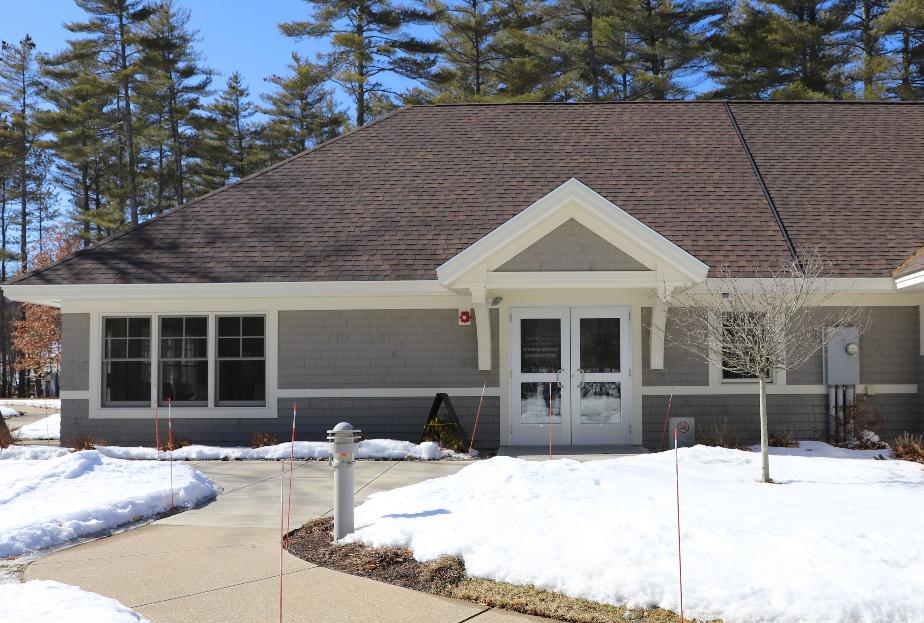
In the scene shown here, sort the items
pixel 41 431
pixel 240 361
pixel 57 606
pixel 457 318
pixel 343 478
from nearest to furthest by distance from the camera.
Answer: pixel 57 606, pixel 343 478, pixel 457 318, pixel 240 361, pixel 41 431

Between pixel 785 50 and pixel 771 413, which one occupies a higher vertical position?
pixel 785 50

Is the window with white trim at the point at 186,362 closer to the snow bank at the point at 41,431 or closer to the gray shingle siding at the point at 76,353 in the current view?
the gray shingle siding at the point at 76,353

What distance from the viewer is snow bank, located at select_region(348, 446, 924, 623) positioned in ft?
18.2

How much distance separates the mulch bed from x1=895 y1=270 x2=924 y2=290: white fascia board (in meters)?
9.47

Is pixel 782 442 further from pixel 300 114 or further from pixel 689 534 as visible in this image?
pixel 300 114

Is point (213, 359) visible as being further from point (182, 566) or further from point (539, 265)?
point (182, 566)

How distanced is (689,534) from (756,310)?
4.92 meters

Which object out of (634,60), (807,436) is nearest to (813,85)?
(634,60)

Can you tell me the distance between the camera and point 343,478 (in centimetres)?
742

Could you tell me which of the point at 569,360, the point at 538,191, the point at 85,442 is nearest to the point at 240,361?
the point at 85,442

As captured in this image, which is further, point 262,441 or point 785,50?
point 785,50

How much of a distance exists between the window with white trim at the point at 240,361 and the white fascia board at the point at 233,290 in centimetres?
69

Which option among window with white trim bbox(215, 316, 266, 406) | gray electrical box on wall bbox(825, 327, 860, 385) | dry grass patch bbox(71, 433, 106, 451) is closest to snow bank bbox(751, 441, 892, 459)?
gray electrical box on wall bbox(825, 327, 860, 385)

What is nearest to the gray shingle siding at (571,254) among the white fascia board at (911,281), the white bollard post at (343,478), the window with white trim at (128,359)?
the white fascia board at (911,281)
